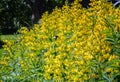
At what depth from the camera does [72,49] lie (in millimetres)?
3865

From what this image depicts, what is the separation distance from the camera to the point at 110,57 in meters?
3.50

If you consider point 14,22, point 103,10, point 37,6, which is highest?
point 103,10

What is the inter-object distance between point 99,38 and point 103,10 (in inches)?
42.8

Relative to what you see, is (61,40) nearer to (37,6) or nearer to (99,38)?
(99,38)

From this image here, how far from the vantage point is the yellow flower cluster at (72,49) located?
356cm

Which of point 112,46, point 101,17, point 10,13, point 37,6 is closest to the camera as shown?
point 112,46

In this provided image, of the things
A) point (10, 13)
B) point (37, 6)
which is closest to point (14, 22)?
point (10, 13)

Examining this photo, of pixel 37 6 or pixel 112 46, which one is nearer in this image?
pixel 112 46

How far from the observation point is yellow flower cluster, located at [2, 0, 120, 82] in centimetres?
356

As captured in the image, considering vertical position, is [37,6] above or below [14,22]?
above

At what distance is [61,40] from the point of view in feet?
13.5

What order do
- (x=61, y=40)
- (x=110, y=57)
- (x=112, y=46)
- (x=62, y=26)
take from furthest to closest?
1. (x=62, y=26)
2. (x=61, y=40)
3. (x=112, y=46)
4. (x=110, y=57)

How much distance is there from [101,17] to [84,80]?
1.12m

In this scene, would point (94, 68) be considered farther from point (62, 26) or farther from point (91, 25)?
point (62, 26)
